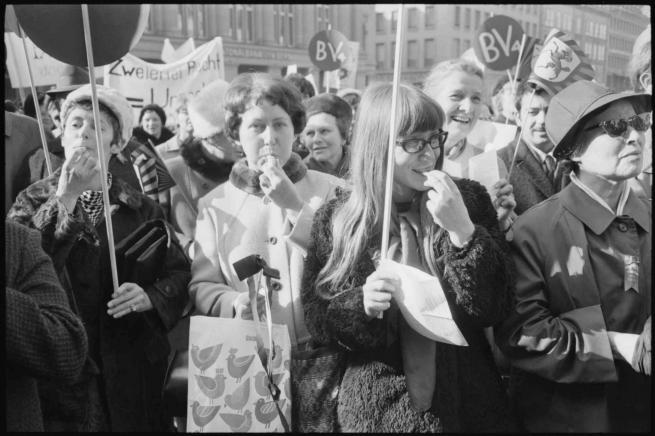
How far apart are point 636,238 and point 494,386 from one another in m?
0.70

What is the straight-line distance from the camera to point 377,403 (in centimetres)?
202

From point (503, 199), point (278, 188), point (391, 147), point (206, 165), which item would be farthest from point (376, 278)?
point (206, 165)

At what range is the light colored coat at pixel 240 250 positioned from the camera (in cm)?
251

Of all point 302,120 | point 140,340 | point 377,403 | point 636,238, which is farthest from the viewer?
point 302,120

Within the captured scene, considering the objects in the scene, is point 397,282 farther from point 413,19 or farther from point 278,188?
point 413,19

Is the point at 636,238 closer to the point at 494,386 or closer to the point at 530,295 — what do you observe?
the point at 530,295

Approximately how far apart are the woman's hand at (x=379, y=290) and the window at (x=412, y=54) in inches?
2356

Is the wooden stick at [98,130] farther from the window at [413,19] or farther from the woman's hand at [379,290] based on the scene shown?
the window at [413,19]

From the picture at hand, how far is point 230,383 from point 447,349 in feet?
2.38

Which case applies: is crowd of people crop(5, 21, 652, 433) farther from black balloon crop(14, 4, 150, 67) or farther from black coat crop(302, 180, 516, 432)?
black balloon crop(14, 4, 150, 67)

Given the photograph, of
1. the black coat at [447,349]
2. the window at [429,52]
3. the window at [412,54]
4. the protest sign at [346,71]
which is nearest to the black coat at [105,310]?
the black coat at [447,349]

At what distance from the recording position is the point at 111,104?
2.90 metres

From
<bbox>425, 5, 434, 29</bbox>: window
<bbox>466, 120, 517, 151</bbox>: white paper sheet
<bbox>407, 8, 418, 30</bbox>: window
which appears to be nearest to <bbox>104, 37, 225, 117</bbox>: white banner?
<bbox>466, 120, 517, 151</bbox>: white paper sheet

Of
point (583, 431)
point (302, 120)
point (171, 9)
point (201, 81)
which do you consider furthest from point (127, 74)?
point (171, 9)
